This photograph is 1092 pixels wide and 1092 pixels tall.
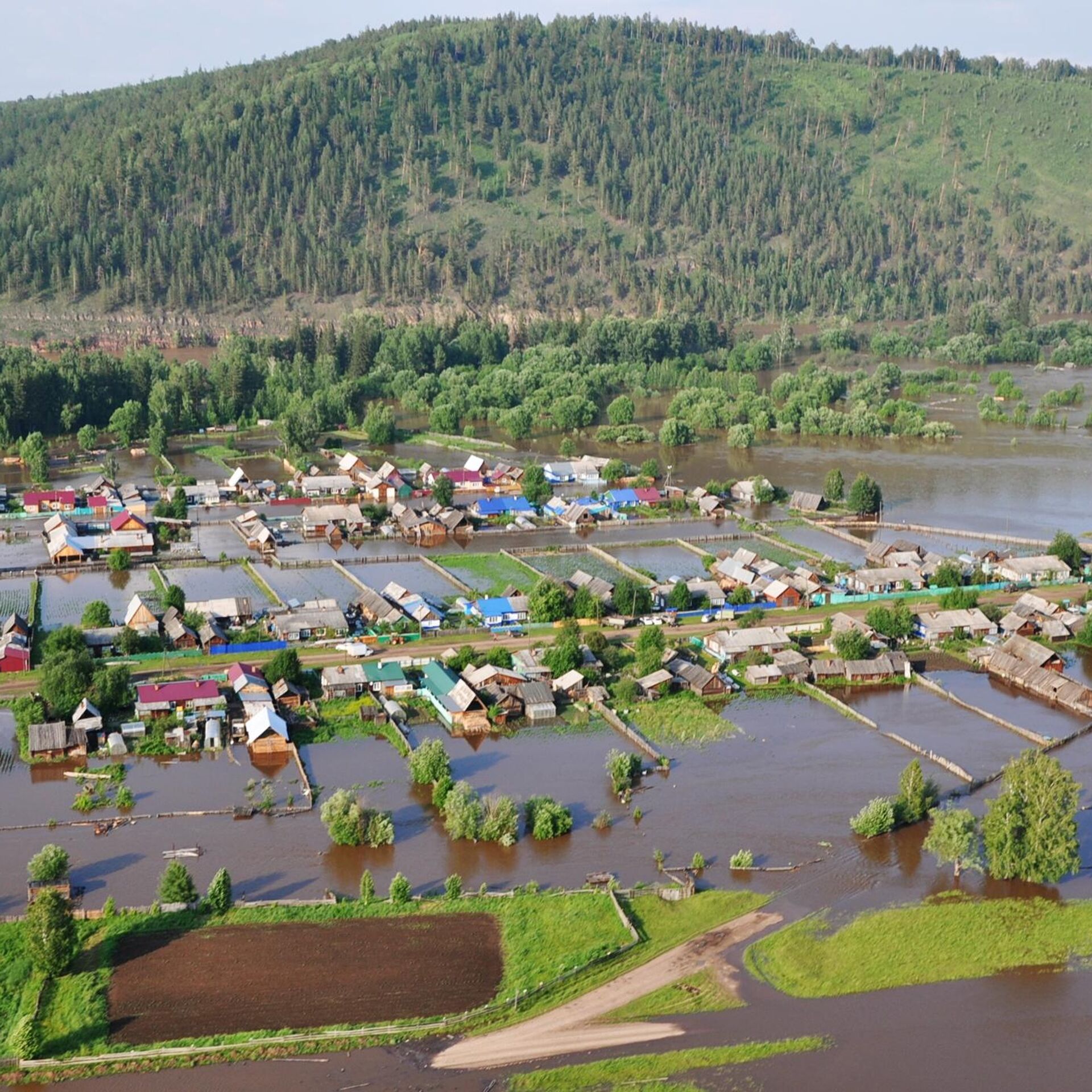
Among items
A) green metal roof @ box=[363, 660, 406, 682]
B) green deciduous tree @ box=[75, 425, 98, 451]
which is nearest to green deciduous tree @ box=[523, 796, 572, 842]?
green metal roof @ box=[363, 660, 406, 682]

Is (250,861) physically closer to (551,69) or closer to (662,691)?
(662,691)

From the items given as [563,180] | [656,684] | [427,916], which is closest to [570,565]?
[656,684]

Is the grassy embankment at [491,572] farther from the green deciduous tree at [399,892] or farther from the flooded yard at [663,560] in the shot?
the green deciduous tree at [399,892]

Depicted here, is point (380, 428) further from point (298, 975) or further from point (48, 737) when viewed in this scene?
point (298, 975)

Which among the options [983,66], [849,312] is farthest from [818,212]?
[983,66]

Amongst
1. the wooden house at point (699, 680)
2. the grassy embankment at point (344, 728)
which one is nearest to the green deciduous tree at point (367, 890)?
the grassy embankment at point (344, 728)

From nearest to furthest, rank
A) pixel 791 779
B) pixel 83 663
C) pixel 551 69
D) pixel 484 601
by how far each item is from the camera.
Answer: pixel 791 779 → pixel 83 663 → pixel 484 601 → pixel 551 69

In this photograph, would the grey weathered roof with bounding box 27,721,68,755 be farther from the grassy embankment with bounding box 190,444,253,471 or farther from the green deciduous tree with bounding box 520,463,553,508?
the grassy embankment with bounding box 190,444,253,471
